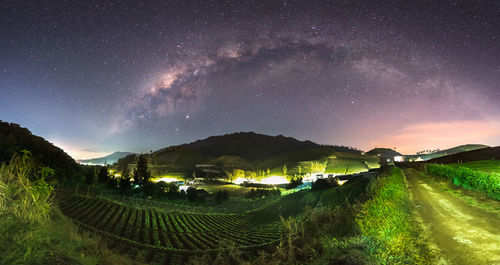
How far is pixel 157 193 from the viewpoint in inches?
2958

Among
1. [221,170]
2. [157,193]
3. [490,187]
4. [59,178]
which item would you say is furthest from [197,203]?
[221,170]

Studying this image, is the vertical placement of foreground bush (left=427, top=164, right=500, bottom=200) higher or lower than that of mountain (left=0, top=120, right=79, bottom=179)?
lower

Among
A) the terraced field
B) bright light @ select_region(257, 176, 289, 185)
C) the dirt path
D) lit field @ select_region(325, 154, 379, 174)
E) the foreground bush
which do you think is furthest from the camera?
lit field @ select_region(325, 154, 379, 174)

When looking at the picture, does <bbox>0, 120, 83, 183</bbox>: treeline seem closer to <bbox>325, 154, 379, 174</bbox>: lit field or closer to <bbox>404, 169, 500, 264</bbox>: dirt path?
<bbox>404, 169, 500, 264</bbox>: dirt path

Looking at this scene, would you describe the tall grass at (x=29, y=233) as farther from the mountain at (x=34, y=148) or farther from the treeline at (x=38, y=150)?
the mountain at (x=34, y=148)

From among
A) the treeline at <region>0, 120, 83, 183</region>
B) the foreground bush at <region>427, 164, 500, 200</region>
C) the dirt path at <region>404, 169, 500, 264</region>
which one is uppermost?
the treeline at <region>0, 120, 83, 183</region>

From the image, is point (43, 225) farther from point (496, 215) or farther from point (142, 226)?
point (142, 226)

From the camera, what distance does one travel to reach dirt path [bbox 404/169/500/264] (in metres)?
6.19

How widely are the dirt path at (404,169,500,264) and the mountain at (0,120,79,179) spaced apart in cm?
3611

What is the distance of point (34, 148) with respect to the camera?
29.8 metres

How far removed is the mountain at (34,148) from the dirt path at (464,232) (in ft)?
118

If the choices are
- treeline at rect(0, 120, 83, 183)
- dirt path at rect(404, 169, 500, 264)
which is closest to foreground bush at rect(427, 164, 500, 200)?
dirt path at rect(404, 169, 500, 264)

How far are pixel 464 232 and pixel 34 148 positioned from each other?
139ft

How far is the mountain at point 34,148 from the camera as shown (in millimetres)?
26844
